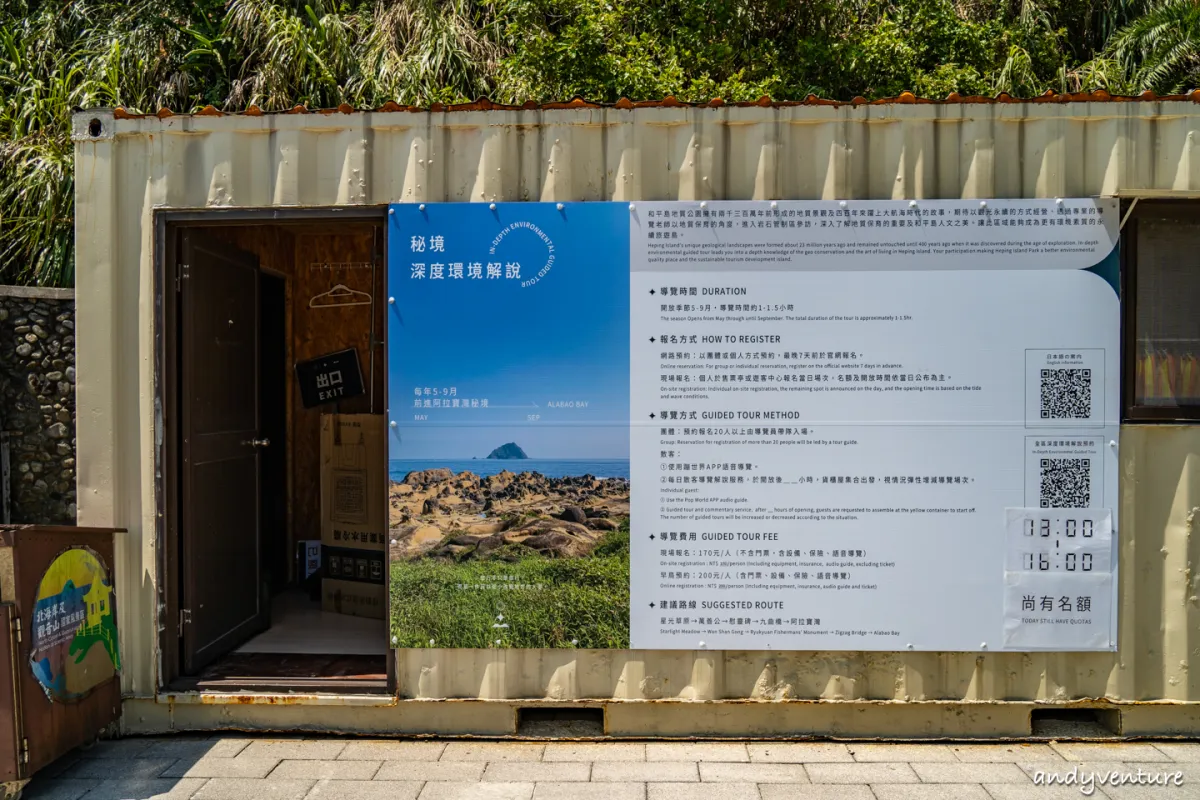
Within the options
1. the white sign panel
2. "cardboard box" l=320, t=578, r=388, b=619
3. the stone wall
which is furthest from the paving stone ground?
the stone wall

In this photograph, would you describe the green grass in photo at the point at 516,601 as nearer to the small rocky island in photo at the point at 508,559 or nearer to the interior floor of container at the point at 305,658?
the small rocky island in photo at the point at 508,559

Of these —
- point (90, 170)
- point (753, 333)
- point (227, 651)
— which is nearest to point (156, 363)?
point (90, 170)

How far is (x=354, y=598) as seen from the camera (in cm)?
621

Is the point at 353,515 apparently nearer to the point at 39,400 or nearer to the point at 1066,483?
the point at 39,400

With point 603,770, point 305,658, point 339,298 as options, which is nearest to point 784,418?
point 603,770

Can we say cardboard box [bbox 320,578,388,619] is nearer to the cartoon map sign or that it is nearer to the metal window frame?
the cartoon map sign

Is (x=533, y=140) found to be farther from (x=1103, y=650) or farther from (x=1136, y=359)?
(x=1103, y=650)

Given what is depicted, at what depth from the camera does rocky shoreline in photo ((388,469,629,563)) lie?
425cm

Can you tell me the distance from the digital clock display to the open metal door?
172 inches

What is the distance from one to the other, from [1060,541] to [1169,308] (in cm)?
133

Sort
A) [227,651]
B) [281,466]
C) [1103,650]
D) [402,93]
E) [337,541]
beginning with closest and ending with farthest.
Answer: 1. [1103,650]
2. [227,651]
3. [337,541]
4. [281,466]
5. [402,93]

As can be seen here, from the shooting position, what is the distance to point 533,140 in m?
4.31

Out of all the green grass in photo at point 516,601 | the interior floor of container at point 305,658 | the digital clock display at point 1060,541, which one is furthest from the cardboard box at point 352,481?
the digital clock display at point 1060,541

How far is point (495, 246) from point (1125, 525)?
137 inches
